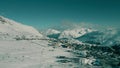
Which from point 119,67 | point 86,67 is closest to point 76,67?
point 86,67

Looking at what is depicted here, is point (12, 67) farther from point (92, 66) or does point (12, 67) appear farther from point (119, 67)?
point (119, 67)

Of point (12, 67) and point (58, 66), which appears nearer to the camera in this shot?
point (12, 67)

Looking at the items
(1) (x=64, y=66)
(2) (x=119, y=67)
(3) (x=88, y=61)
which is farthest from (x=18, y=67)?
(2) (x=119, y=67)

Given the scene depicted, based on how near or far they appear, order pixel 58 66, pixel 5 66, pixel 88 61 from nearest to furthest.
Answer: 1. pixel 5 66
2. pixel 58 66
3. pixel 88 61

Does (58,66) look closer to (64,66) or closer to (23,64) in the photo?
(64,66)

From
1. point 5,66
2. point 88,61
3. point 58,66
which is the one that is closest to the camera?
point 5,66

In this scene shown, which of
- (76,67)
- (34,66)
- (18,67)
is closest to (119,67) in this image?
(76,67)

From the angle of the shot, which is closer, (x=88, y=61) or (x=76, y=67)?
(x=76, y=67)

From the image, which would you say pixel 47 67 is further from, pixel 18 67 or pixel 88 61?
pixel 88 61
